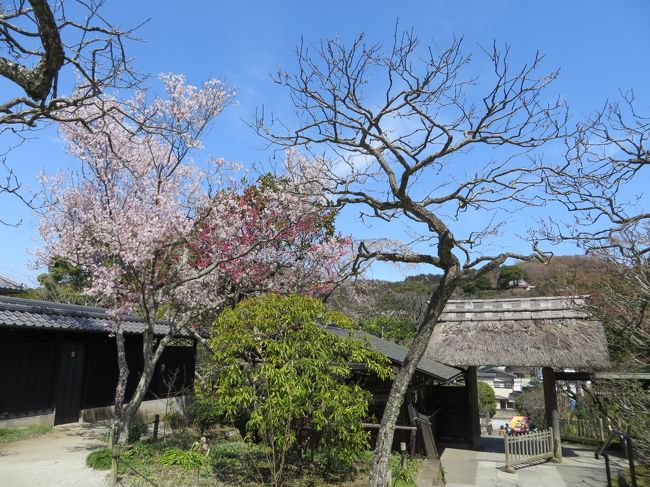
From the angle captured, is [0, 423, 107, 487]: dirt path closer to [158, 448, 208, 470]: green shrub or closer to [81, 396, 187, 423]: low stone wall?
[158, 448, 208, 470]: green shrub

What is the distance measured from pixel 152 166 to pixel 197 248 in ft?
9.53

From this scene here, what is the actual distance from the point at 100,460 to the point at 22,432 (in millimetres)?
4142

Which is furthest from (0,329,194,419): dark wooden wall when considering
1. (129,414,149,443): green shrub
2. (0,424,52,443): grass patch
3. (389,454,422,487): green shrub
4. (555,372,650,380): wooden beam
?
(555,372,650,380): wooden beam

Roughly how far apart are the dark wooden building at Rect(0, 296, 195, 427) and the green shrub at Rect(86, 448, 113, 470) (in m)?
2.14

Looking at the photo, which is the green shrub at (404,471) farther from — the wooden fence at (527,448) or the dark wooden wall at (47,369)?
the dark wooden wall at (47,369)

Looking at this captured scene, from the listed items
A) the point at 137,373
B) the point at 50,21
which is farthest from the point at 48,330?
the point at 50,21

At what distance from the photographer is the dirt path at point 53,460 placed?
311 inches

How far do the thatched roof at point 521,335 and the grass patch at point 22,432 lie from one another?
434 inches

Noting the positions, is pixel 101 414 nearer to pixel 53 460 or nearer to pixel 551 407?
pixel 53 460

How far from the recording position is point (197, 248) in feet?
45.1

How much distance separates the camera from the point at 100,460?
869 cm

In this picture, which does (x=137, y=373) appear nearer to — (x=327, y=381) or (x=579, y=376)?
(x=327, y=381)

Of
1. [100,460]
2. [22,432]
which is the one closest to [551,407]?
[100,460]

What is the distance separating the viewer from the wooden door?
13.0 meters
